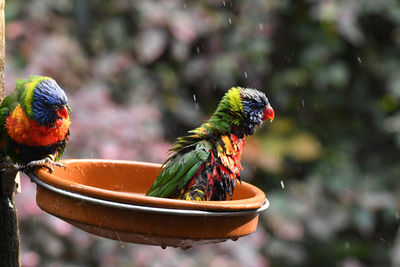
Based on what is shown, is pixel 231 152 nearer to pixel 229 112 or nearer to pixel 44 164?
pixel 229 112

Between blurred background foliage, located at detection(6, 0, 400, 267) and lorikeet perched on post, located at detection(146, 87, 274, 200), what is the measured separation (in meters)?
1.18

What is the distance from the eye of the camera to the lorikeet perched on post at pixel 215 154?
156 centimetres

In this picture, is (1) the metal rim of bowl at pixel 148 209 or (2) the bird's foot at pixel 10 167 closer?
(1) the metal rim of bowl at pixel 148 209

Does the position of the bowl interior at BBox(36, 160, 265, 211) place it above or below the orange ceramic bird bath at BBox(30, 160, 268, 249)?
below

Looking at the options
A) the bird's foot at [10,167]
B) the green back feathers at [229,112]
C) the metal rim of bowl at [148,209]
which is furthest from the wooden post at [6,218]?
the green back feathers at [229,112]

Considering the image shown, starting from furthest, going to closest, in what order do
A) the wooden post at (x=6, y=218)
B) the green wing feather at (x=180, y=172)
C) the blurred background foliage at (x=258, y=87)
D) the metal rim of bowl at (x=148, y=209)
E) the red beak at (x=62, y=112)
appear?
1. the blurred background foliage at (x=258, y=87)
2. the red beak at (x=62, y=112)
3. the wooden post at (x=6, y=218)
4. the green wing feather at (x=180, y=172)
5. the metal rim of bowl at (x=148, y=209)

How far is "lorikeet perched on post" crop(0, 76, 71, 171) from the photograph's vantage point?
1.73 metres

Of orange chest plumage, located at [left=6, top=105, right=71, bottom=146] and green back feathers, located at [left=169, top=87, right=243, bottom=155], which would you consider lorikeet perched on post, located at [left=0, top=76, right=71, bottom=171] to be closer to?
orange chest plumage, located at [left=6, top=105, right=71, bottom=146]

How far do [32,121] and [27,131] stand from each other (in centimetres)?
4

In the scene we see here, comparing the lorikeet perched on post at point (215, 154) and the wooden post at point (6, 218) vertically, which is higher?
the lorikeet perched on post at point (215, 154)

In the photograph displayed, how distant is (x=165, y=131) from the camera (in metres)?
3.56

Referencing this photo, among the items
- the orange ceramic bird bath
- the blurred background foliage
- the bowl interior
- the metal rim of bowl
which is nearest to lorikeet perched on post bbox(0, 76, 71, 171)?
the bowl interior

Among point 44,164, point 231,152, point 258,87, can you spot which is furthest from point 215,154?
point 258,87

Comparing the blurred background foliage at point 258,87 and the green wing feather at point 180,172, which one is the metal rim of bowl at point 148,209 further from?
the blurred background foliage at point 258,87
